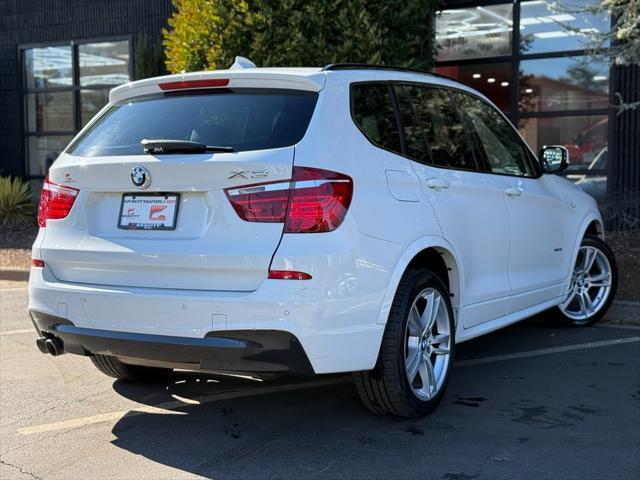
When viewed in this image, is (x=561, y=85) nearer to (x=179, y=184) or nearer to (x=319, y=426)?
(x=319, y=426)

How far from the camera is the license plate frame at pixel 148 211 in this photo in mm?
3564

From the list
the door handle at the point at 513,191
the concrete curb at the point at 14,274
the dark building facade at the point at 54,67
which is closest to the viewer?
the door handle at the point at 513,191

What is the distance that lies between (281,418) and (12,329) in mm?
3481

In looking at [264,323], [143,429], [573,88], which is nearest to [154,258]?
[264,323]

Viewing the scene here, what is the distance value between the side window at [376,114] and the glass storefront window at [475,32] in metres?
7.91

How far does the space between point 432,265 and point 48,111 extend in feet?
43.6

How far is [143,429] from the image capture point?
404cm

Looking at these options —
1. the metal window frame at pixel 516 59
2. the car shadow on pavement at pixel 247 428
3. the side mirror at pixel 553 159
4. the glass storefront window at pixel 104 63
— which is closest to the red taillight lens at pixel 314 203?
the car shadow on pavement at pixel 247 428

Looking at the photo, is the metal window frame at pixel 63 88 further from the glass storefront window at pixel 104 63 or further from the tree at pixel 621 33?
the tree at pixel 621 33

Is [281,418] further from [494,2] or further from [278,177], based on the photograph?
[494,2]

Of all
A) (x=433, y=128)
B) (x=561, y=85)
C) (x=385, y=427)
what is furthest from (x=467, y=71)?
(x=385, y=427)

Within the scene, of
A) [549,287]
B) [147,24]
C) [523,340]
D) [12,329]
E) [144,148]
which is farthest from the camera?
[147,24]

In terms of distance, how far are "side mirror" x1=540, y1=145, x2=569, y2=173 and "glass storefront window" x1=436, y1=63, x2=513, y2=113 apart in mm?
5933

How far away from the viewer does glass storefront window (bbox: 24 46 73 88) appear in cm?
1530
